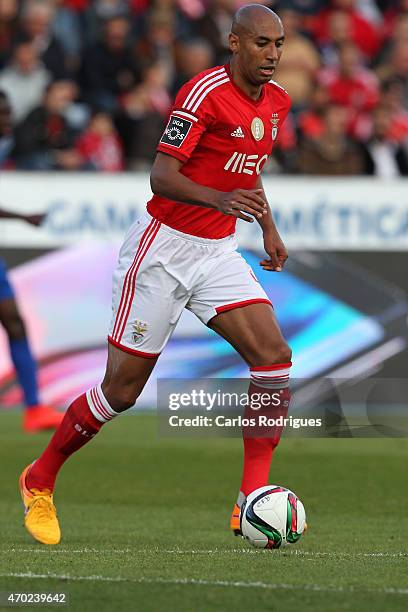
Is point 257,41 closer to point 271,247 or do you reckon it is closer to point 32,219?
point 271,247

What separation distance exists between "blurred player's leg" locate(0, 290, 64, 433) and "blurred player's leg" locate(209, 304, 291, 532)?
16.7 feet

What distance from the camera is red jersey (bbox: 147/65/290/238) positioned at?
6.83 meters

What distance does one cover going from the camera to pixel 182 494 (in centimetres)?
958

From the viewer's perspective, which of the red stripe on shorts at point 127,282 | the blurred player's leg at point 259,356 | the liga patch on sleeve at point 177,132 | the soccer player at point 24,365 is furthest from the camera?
the soccer player at point 24,365

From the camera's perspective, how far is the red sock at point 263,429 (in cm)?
705

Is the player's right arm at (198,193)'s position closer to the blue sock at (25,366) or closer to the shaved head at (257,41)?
the shaved head at (257,41)

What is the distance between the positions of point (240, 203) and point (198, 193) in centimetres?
24

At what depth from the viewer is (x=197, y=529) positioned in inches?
313

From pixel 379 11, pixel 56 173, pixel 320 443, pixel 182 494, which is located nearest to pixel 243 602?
pixel 182 494

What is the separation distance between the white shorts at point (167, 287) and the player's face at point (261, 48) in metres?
0.90

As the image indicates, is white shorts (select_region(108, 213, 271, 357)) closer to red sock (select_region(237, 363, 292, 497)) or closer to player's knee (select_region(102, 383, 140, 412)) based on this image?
player's knee (select_region(102, 383, 140, 412))

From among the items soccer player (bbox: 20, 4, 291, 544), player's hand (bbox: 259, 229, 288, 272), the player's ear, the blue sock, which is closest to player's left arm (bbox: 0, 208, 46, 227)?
the blue sock

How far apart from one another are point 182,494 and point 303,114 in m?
7.89

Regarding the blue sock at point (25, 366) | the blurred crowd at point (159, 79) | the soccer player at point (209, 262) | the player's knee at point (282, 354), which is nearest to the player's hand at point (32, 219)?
the blue sock at point (25, 366)
